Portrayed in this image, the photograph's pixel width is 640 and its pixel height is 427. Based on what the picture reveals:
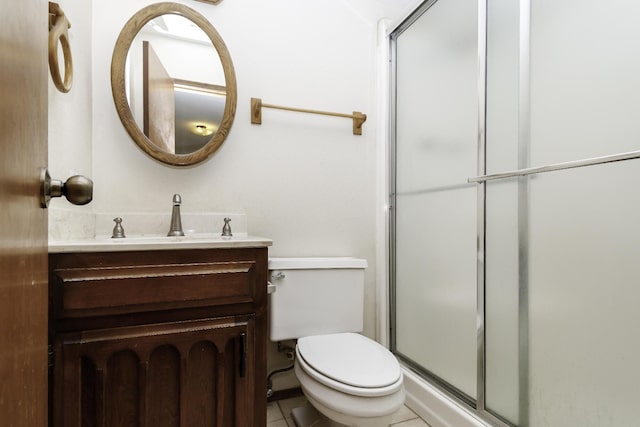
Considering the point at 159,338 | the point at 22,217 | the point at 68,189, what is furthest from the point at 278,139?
the point at 22,217

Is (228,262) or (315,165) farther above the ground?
(315,165)

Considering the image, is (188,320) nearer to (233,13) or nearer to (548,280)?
(548,280)

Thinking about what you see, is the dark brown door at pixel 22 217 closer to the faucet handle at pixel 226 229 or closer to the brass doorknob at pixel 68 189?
the brass doorknob at pixel 68 189

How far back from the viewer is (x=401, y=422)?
4.82ft

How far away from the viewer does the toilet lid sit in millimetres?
1077

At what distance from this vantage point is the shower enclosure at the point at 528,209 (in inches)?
34.6

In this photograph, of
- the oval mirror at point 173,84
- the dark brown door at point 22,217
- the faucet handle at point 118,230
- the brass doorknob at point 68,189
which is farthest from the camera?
the oval mirror at point 173,84

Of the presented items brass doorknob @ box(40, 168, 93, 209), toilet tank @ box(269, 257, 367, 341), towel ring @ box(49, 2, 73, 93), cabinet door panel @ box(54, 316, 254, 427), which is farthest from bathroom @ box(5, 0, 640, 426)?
brass doorknob @ box(40, 168, 93, 209)

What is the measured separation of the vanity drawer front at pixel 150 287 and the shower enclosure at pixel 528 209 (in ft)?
2.94

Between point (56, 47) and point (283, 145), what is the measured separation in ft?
3.08

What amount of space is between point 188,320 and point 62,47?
37.9 inches

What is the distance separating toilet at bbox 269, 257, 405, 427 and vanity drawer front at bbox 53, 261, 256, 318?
182 millimetres

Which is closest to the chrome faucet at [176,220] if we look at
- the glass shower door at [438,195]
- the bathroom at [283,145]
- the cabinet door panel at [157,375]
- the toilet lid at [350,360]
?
the bathroom at [283,145]

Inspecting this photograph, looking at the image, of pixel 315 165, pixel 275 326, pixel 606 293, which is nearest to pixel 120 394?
pixel 275 326
